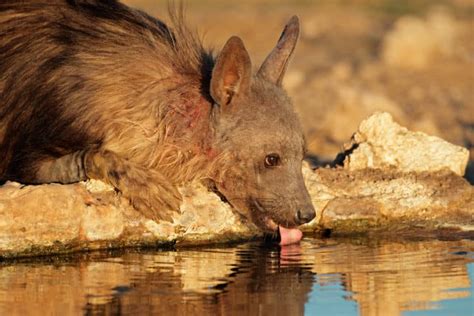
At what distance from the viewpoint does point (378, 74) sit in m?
24.6

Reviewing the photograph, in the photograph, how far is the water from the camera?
808 cm

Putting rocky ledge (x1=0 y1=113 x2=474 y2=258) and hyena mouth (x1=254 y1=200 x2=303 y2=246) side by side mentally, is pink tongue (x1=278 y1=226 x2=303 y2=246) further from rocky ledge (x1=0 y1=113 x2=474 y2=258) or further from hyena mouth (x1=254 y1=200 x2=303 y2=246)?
rocky ledge (x1=0 y1=113 x2=474 y2=258)

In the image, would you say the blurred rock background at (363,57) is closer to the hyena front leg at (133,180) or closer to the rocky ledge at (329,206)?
the rocky ledge at (329,206)

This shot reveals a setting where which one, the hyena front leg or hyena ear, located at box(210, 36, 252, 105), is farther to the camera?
the hyena front leg

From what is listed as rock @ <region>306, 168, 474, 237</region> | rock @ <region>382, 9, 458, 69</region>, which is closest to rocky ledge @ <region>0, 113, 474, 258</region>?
rock @ <region>306, 168, 474, 237</region>

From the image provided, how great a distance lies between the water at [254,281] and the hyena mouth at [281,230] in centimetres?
9

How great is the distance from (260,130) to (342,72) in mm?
14086

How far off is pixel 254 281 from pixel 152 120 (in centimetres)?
178

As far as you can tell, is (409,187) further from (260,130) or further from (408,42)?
(408,42)

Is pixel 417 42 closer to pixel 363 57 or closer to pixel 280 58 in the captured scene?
pixel 363 57

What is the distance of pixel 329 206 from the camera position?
36.3ft

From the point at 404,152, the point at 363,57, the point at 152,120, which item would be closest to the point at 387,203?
the point at 404,152

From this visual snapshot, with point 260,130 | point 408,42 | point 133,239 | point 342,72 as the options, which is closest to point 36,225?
point 133,239

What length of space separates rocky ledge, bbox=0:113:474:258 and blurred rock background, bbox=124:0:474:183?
369cm
